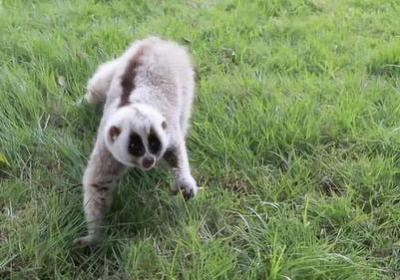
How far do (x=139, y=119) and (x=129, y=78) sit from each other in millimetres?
629

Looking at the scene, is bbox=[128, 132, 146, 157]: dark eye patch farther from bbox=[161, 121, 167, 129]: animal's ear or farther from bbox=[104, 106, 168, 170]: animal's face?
bbox=[161, 121, 167, 129]: animal's ear

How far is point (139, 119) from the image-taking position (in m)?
3.86

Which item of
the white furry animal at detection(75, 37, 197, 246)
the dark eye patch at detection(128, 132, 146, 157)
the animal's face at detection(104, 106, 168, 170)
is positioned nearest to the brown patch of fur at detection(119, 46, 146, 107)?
the white furry animal at detection(75, 37, 197, 246)

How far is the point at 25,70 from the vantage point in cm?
524

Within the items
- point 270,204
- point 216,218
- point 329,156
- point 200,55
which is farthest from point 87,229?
point 200,55

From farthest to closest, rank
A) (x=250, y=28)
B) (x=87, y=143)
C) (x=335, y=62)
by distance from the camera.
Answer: (x=250, y=28)
(x=335, y=62)
(x=87, y=143)

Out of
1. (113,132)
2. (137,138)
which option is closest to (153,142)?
(137,138)

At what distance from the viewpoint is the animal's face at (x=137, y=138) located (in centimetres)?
382

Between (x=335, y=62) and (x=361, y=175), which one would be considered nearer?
(x=361, y=175)

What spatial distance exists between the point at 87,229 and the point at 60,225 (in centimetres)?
16

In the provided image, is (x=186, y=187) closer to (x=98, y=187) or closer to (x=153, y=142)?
(x=153, y=142)

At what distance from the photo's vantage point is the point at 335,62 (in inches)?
221

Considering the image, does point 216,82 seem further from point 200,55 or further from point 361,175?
point 361,175

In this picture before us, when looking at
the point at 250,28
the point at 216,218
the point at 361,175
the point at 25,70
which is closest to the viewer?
the point at 216,218
